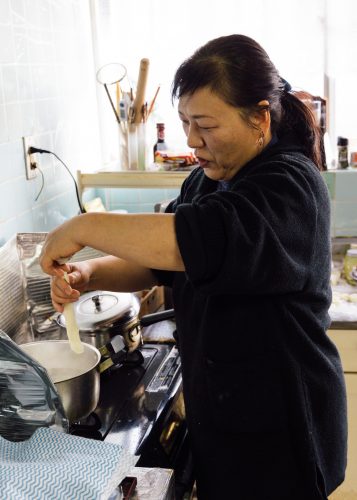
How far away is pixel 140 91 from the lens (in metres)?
2.42

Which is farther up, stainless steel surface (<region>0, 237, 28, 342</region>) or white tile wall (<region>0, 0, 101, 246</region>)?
white tile wall (<region>0, 0, 101, 246</region>)

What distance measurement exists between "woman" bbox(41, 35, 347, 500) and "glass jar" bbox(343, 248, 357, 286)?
1132 mm

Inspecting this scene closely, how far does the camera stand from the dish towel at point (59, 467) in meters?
0.88

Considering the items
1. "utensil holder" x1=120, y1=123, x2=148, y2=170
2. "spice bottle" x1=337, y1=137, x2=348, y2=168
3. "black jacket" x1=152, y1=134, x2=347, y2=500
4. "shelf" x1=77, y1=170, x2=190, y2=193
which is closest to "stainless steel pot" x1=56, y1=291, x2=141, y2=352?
"black jacket" x1=152, y1=134, x2=347, y2=500

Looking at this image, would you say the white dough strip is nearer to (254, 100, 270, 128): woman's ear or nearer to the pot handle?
the pot handle

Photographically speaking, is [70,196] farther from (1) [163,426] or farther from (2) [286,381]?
(2) [286,381]

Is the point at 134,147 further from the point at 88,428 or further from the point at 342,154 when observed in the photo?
the point at 88,428

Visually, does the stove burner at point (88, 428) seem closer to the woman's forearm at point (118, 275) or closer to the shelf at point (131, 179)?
the woman's forearm at point (118, 275)

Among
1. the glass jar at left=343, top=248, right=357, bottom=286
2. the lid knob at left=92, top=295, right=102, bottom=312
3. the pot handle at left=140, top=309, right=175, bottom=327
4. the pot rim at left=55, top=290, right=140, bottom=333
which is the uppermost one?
the lid knob at left=92, top=295, right=102, bottom=312

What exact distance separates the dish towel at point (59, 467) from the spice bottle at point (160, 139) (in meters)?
1.71

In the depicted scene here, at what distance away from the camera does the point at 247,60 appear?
111 centimetres

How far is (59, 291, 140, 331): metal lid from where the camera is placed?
1481 millimetres

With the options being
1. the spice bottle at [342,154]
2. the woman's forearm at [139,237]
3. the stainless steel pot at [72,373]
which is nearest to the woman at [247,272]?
the woman's forearm at [139,237]

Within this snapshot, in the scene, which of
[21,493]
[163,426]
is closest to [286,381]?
[163,426]
